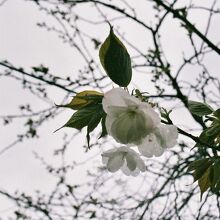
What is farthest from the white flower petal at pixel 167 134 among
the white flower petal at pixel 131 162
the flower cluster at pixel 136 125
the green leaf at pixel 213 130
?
the white flower petal at pixel 131 162

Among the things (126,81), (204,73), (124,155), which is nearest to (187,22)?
(204,73)

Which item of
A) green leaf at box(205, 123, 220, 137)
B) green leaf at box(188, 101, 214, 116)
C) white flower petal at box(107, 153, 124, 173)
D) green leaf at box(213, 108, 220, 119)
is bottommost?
green leaf at box(205, 123, 220, 137)

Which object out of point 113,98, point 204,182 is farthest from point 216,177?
point 113,98

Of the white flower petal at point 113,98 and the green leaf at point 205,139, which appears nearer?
the white flower petal at point 113,98

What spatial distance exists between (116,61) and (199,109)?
301mm

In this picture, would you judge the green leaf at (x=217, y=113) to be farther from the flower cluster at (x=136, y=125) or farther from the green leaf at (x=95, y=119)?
the green leaf at (x=95, y=119)

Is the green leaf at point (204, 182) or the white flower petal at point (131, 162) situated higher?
the white flower petal at point (131, 162)

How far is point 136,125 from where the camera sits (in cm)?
91

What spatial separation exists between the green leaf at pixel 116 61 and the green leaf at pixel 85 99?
0.21 feet

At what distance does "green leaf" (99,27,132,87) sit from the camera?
83cm

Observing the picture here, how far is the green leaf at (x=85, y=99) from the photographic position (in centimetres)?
87

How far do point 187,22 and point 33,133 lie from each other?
1605mm

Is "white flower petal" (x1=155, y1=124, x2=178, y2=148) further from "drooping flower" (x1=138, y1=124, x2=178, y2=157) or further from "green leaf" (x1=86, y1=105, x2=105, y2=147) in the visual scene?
"green leaf" (x1=86, y1=105, x2=105, y2=147)

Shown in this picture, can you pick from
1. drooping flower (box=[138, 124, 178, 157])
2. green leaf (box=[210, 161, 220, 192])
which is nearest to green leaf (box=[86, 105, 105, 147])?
drooping flower (box=[138, 124, 178, 157])
